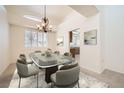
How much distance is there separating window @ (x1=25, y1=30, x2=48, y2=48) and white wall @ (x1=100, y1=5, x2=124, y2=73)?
4461 millimetres

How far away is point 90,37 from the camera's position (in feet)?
13.5

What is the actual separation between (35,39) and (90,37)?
4.18 metres

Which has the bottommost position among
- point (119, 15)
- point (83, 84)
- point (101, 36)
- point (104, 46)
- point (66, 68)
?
point (83, 84)

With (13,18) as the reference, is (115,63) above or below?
below

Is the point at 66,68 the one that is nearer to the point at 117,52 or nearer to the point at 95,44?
the point at 95,44

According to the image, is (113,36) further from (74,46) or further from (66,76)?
(74,46)

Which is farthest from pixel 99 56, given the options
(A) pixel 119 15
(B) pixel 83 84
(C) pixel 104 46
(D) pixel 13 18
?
(D) pixel 13 18

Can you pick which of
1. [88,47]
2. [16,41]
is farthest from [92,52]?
[16,41]

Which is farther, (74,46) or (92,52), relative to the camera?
(74,46)

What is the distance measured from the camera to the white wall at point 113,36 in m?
3.76

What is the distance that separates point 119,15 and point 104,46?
1.31m

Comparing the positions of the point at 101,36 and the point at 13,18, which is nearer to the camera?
the point at 101,36
